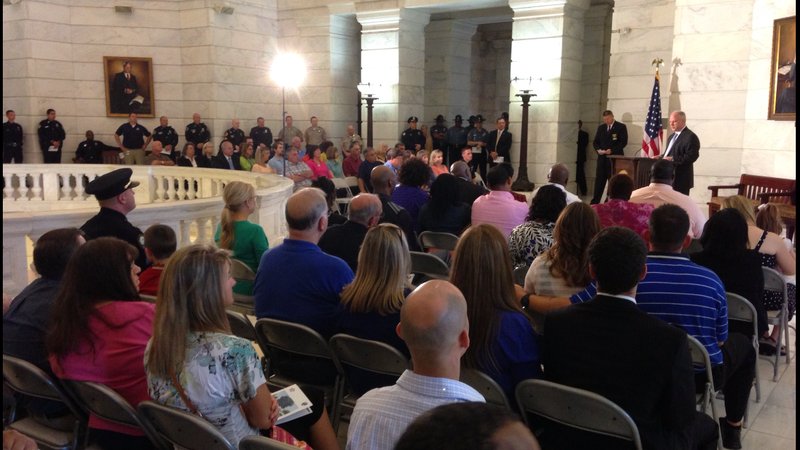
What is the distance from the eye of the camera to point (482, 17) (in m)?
15.6

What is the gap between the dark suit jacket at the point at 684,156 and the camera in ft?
28.5

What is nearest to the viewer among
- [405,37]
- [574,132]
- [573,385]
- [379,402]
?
[379,402]

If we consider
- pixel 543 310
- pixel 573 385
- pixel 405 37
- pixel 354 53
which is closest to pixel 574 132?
pixel 405 37

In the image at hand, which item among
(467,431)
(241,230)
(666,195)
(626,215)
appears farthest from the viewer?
(666,195)

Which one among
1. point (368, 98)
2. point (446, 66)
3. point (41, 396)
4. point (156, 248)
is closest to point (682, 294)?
point (156, 248)

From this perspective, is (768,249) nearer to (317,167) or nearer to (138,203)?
(317,167)

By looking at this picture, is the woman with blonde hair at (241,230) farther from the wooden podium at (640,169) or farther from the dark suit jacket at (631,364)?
the wooden podium at (640,169)

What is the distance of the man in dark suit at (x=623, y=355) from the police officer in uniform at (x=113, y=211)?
2.97 m

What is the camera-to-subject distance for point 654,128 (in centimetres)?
1023

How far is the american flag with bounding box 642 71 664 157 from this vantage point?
10.2m

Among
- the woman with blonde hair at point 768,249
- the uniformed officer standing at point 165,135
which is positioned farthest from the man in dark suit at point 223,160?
the woman with blonde hair at point 768,249

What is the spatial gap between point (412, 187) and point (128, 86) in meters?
11.1

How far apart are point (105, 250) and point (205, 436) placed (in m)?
0.91

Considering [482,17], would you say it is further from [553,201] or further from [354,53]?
[553,201]
